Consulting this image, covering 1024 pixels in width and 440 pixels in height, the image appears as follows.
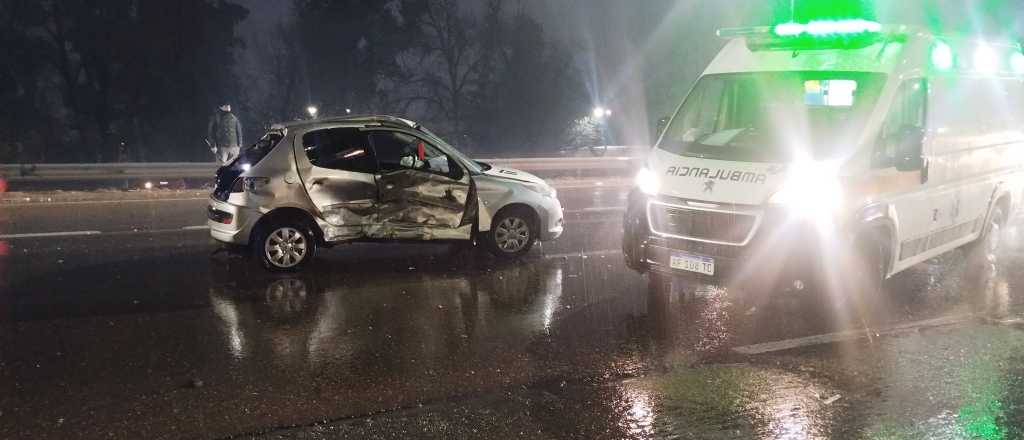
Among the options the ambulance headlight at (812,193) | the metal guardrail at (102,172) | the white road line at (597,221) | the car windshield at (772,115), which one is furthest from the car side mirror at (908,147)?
the metal guardrail at (102,172)

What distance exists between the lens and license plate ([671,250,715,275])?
677cm

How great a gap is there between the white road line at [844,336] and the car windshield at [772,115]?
4.70ft

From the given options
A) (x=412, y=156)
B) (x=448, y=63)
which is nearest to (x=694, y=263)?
(x=412, y=156)

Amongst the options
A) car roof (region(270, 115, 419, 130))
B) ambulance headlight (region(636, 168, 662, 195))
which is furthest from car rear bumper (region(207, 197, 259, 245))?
ambulance headlight (region(636, 168, 662, 195))

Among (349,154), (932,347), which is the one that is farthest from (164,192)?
(932,347)

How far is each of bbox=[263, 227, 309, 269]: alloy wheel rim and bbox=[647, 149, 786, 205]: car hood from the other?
377cm

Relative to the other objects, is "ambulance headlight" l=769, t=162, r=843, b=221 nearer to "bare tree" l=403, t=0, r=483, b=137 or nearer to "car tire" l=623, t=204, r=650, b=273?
"car tire" l=623, t=204, r=650, b=273

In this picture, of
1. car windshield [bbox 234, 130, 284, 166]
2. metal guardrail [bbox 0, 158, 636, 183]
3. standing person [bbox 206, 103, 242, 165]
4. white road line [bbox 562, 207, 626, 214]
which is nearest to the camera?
car windshield [bbox 234, 130, 284, 166]

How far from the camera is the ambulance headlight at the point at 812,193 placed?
6523 mm

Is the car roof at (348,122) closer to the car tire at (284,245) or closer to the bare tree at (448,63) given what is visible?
the car tire at (284,245)

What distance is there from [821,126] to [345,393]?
4491 mm

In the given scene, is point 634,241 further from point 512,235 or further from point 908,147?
point 512,235

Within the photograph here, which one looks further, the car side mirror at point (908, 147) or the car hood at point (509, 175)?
the car hood at point (509, 175)

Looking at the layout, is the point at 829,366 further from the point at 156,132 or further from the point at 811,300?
the point at 156,132
